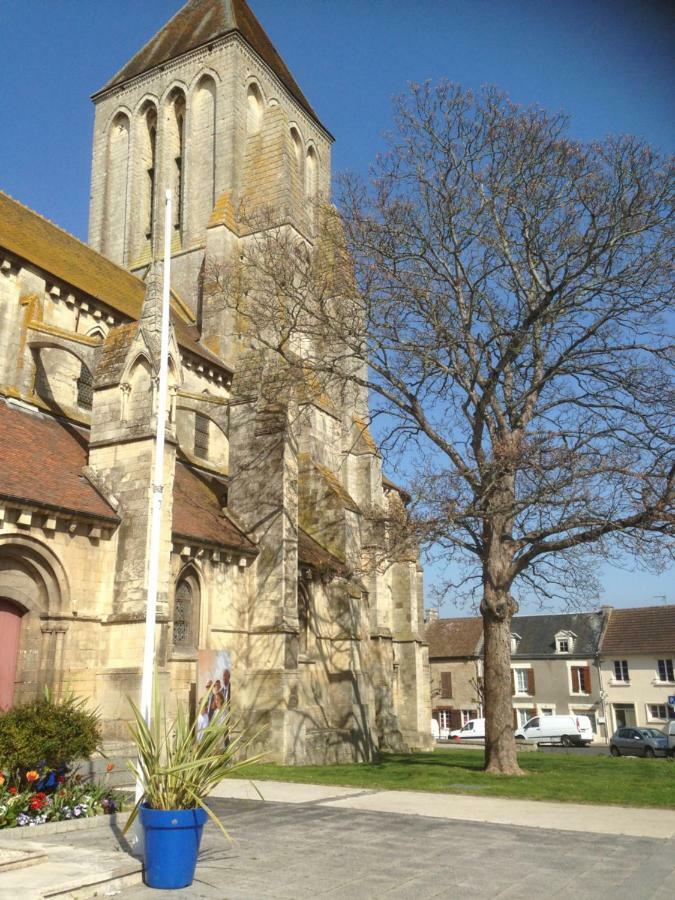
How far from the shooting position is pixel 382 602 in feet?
80.0

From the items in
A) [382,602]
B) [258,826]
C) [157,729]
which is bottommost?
[258,826]

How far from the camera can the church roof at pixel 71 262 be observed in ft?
63.1

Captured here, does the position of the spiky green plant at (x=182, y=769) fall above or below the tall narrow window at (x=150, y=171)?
below

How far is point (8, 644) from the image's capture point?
12.7m

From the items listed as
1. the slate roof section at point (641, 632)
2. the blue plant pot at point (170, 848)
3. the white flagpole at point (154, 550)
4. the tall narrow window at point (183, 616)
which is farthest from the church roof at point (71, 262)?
the slate roof section at point (641, 632)

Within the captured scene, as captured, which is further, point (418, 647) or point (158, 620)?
point (418, 647)

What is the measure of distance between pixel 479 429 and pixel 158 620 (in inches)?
280

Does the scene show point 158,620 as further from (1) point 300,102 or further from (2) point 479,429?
(1) point 300,102

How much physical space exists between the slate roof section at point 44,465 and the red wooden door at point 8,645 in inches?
71.5

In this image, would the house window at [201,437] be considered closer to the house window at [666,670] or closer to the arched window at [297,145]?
the arched window at [297,145]

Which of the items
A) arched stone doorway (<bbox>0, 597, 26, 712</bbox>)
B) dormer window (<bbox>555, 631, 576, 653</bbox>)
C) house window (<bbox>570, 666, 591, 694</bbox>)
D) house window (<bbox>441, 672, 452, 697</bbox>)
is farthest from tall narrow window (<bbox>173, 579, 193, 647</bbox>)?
house window (<bbox>441, 672, 452, 697</bbox>)

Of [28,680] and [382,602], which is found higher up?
[382,602]

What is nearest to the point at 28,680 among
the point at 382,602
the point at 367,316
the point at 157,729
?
the point at 157,729

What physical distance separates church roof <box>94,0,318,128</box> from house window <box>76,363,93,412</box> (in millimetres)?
20691
